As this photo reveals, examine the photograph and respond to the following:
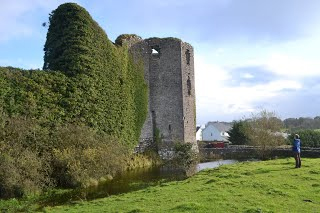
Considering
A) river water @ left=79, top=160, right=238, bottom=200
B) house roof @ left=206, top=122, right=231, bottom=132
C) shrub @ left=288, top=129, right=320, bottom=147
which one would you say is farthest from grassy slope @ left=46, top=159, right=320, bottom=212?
house roof @ left=206, top=122, right=231, bottom=132

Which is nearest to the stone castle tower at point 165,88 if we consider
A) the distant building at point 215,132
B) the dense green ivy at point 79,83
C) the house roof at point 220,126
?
the dense green ivy at point 79,83

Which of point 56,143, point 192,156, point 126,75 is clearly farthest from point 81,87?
point 192,156

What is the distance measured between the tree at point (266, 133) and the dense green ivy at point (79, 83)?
13679 mm

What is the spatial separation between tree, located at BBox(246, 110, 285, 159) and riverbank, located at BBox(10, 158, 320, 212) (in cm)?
2214

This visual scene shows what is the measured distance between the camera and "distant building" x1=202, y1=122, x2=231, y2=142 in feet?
282

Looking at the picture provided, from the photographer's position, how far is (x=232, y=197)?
12766 millimetres

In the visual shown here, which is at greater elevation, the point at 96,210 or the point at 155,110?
the point at 155,110

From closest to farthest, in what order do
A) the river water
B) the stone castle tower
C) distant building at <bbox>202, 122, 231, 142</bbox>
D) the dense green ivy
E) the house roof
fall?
the river water < the dense green ivy < the stone castle tower < distant building at <bbox>202, 122, 231, 142</bbox> < the house roof

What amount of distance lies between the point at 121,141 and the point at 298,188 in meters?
18.5

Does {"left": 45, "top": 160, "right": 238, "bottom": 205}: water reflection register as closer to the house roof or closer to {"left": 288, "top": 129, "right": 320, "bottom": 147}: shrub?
{"left": 288, "top": 129, "right": 320, "bottom": 147}: shrub

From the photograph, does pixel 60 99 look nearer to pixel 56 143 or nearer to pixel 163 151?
pixel 56 143

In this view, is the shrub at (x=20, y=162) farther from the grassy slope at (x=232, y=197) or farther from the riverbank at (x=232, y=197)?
the grassy slope at (x=232, y=197)

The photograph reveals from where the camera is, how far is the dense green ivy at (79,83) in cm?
2166

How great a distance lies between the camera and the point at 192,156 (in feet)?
99.6
